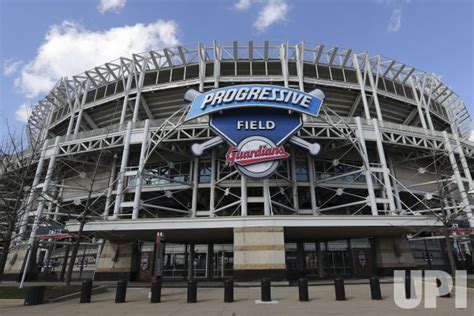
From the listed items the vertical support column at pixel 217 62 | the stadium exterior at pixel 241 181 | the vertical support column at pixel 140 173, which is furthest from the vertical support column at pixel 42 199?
the vertical support column at pixel 217 62

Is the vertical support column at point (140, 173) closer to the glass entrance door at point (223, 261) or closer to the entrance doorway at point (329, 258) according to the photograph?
the glass entrance door at point (223, 261)

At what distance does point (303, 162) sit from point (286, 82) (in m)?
8.03

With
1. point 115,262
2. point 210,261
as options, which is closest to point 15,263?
point 115,262

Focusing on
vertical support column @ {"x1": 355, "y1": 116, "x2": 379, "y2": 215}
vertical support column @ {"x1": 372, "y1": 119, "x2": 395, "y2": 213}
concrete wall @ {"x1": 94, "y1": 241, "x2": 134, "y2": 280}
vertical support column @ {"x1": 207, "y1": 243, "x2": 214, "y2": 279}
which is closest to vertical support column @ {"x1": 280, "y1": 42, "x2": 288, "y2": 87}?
vertical support column @ {"x1": 355, "y1": 116, "x2": 379, "y2": 215}

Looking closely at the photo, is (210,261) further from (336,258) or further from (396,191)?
(396,191)

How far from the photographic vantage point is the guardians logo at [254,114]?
24422mm

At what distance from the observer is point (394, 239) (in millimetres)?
23141

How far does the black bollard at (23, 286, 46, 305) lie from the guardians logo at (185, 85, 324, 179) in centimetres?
1407

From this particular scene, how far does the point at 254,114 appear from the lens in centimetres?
2548

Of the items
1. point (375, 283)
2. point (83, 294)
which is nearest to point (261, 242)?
point (375, 283)

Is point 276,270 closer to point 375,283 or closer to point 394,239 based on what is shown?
point 375,283

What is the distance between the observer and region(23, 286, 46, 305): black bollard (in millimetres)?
12164

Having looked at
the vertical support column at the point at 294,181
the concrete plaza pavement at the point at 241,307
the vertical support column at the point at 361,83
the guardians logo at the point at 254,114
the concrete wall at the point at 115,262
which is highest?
the vertical support column at the point at 361,83

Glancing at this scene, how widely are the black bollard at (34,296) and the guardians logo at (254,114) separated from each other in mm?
14068
